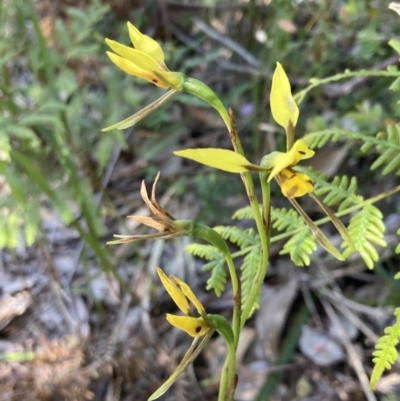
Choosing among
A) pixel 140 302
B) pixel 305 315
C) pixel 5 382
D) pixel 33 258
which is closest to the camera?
pixel 5 382

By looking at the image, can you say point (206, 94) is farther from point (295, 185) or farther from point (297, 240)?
point (297, 240)

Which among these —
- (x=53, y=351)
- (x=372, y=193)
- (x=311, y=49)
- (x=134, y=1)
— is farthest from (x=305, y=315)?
(x=134, y=1)

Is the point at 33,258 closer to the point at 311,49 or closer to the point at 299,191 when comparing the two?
the point at 311,49

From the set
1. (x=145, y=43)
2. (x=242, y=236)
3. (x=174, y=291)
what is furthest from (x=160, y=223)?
(x=242, y=236)

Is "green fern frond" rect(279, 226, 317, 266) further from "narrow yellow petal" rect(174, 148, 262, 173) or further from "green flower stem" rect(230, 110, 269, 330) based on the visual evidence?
"narrow yellow petal" rect(174, 148, 262, 173)

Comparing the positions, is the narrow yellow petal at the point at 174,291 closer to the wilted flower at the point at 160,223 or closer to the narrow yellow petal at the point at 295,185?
the wilted flower at the point at 160,223

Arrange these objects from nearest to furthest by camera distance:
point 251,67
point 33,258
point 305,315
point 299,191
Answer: point 299,191, point 305,315, point 33,258, point 251,67
